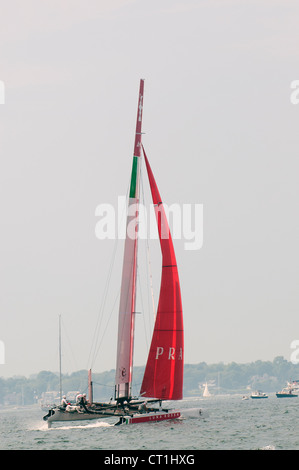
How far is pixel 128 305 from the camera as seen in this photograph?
52.5m

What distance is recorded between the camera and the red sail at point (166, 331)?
51000 millimetres

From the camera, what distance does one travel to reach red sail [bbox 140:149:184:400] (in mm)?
51000

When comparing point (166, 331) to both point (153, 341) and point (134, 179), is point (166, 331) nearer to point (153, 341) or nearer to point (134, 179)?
point (153, 341)

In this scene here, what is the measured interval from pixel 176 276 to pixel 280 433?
11491mm

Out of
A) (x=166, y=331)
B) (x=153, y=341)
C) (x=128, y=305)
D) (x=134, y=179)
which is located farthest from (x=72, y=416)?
(x=134, y=179)

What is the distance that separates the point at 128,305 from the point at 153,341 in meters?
2.77

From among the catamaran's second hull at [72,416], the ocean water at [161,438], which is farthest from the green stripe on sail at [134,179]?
the ocean water at [161,438]

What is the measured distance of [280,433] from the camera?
169 ft

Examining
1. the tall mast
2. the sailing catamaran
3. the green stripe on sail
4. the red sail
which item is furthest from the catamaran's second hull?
the green stripe on sail

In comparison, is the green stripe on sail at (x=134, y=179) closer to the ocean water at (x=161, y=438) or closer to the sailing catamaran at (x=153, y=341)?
the sailing catamaran at (x=153, y=341)

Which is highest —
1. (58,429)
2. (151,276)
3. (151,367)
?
(151,276)

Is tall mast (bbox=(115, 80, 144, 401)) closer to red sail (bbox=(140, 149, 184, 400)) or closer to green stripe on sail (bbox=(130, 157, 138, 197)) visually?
green stripe on sail (bbox=(130, 157, 138, 197))
